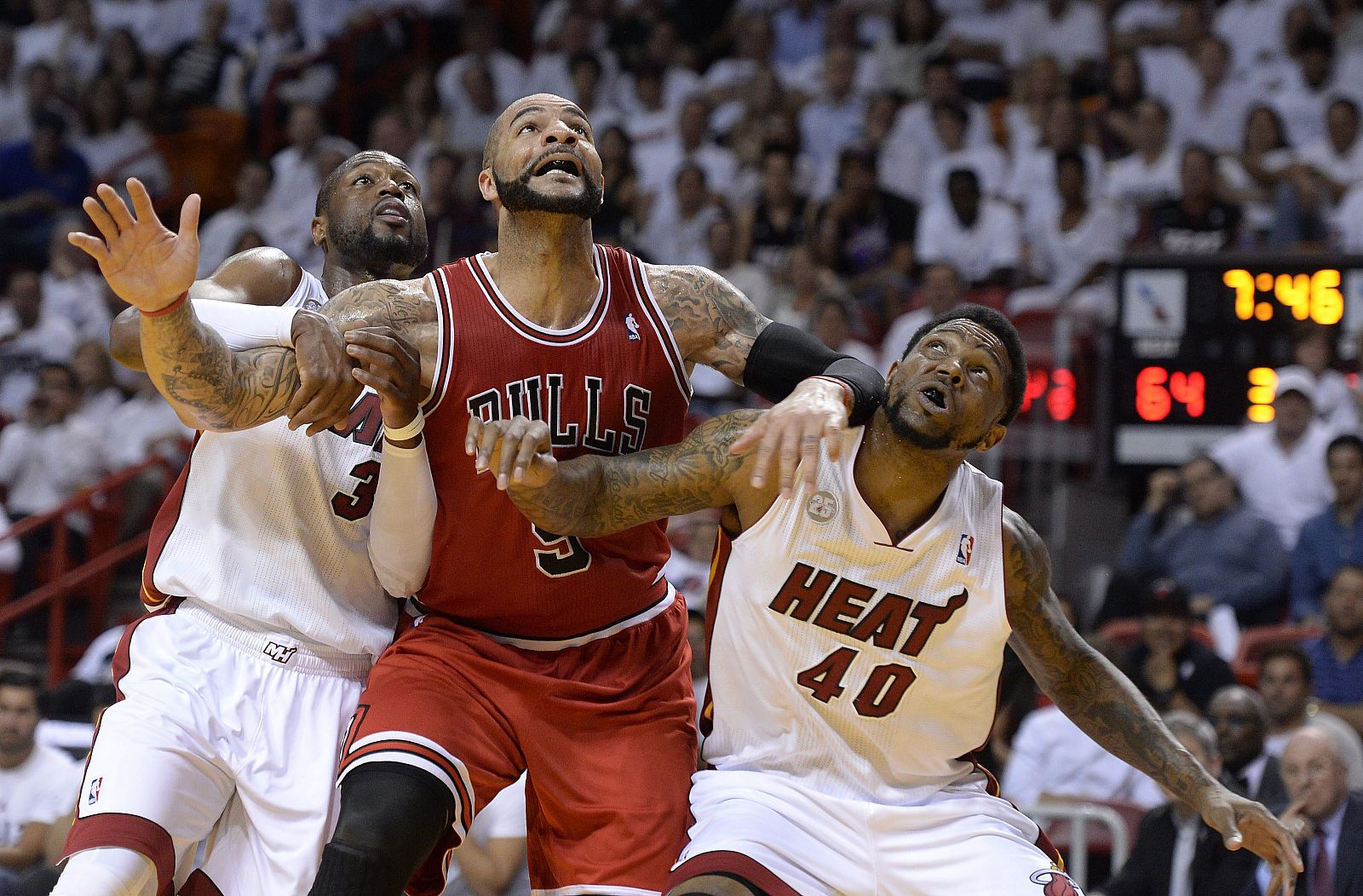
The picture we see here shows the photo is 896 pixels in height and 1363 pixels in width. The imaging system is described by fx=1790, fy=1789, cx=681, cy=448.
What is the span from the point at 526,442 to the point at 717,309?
961 mm

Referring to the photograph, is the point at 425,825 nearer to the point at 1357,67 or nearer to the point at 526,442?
the point at 526,442

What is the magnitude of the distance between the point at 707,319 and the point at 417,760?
141cm

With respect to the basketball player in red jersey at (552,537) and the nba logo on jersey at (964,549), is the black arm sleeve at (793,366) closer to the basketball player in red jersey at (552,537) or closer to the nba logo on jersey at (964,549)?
the basketball player in red jersey at (552,537)

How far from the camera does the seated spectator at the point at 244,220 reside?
14305mm

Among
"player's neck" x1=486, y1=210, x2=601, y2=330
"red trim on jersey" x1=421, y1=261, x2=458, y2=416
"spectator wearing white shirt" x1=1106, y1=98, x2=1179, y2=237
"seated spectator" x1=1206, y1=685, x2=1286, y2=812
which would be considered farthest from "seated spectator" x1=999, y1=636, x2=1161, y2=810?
"spectator wearing white shirt" x1=1106, y1=98, x2=1179, y2=237

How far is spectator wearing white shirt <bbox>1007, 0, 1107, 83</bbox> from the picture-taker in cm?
1428

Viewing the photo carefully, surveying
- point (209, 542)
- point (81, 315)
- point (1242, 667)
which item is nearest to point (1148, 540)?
point (1242, 667)

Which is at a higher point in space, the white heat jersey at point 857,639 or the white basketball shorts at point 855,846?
the white heat jersey at point 857,639

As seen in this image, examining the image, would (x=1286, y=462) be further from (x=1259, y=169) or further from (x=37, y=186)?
(x=37, y=186)

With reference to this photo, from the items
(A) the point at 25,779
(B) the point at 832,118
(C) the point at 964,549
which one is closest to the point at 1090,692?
(C) the point at 964,549

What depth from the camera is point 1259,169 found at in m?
12.5

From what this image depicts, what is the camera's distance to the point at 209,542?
15.6ft

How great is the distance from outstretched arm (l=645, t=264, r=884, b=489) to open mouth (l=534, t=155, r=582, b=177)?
366mm

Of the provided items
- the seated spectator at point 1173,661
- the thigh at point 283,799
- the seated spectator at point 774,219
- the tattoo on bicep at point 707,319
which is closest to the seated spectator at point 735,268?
the seated spectator at point 774,219
